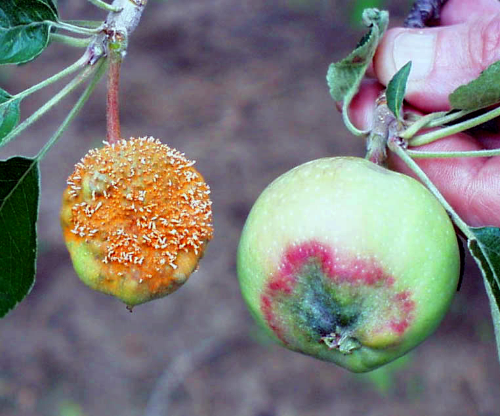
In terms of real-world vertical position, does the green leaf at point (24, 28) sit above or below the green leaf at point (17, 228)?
above

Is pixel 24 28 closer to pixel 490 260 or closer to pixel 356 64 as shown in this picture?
pixel 356 64

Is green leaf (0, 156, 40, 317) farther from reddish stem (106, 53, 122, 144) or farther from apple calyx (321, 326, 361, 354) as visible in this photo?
apple calyx (321, 326, 361, 354)

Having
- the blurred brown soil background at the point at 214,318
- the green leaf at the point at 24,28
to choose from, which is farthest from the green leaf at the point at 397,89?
the blurred brown soil background at the point at 214,318

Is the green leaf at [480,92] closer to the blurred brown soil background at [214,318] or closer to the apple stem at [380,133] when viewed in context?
the apple stem at [380,133]

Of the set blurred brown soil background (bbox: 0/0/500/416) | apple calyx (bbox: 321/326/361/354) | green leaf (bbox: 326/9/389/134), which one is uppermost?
green leaf (bbox: 326/9/389/134)

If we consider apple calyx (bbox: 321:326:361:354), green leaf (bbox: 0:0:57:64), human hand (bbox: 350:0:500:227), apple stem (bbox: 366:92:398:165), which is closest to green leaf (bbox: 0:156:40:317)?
green leaf (bbox: 0:0:57:64)

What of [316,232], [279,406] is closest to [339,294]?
[316,232]
